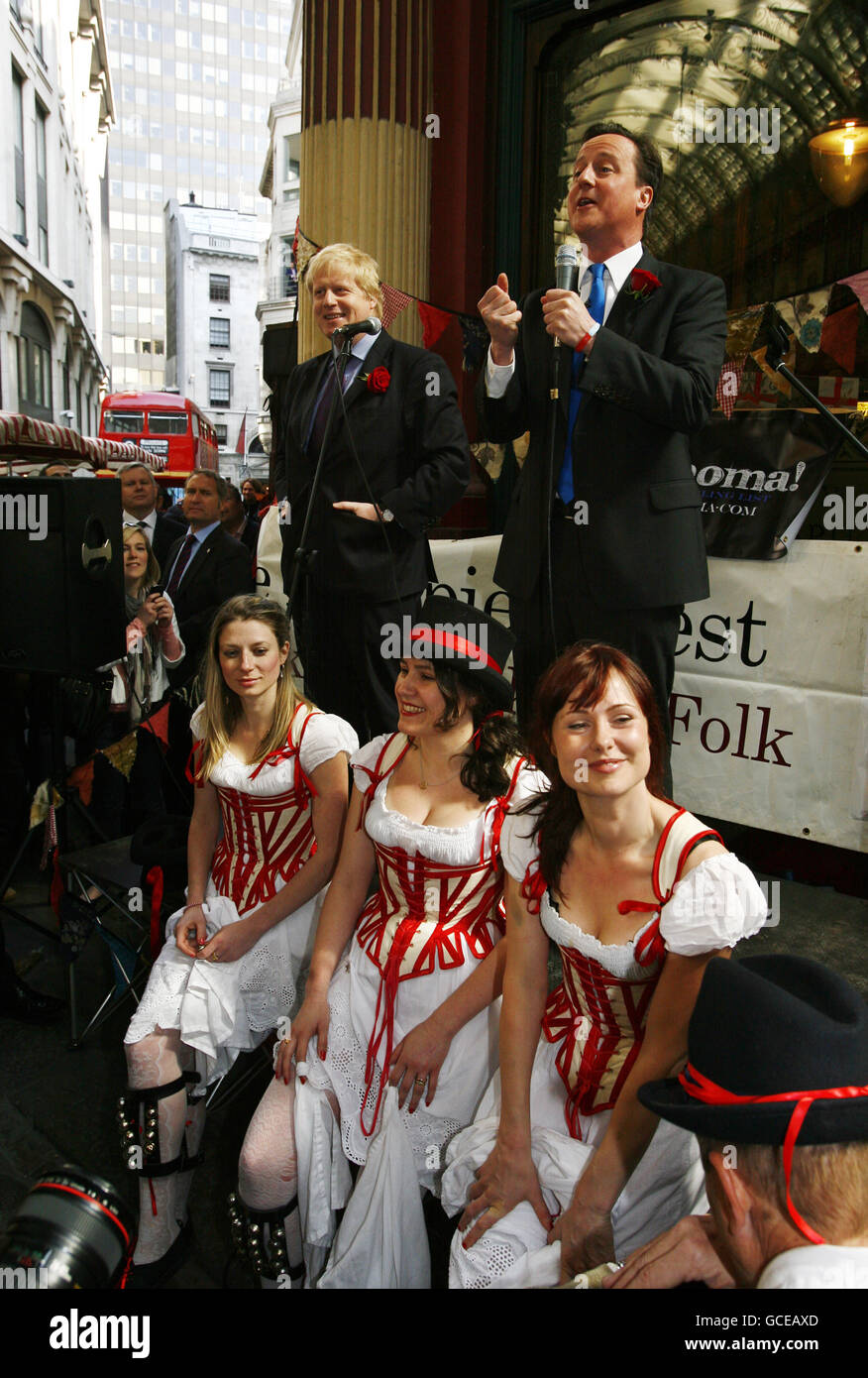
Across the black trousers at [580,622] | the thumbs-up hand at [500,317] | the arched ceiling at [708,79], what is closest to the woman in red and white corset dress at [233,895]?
the black trousers at [580,622]

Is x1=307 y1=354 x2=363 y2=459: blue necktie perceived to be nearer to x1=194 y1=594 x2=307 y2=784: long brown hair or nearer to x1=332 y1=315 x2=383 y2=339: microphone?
x1=332 y1=315 x2=383 y2=339: microphone

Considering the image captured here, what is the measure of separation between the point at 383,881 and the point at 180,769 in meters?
2.37

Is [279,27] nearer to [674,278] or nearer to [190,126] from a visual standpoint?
[190,126]

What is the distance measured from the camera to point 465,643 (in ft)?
7.45

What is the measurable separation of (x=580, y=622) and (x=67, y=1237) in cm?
183

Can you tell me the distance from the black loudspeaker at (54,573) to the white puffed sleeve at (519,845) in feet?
5.74

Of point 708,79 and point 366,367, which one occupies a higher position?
point 708,79

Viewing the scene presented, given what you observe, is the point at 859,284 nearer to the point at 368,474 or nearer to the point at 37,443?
the point at 368,474

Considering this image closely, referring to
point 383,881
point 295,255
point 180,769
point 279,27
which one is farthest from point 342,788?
point 279,27

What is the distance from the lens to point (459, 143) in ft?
15.6

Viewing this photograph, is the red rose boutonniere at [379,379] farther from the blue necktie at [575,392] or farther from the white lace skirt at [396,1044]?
the white lace skirt at [396,1044]

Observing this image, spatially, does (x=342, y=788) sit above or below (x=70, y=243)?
below

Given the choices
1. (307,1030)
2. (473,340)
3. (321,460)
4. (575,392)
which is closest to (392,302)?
(473,340)

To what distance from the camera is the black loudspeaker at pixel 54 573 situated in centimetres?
303
